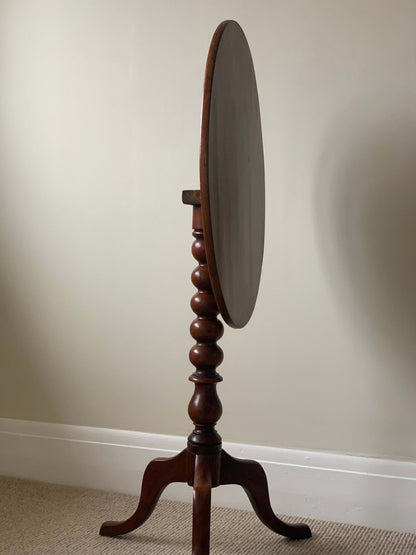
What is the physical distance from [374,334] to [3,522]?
3.51 ft

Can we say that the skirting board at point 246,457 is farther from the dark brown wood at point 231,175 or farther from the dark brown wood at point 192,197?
the dark brown wood at point 192,197

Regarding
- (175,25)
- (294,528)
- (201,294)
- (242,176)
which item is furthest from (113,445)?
(175,25)

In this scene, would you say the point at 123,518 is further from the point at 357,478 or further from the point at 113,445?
the point at 357,478

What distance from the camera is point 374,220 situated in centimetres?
186

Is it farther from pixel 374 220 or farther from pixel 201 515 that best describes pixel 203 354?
pixel 374 220

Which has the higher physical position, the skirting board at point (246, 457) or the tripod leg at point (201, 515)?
the tripod leg at point (201, 515)

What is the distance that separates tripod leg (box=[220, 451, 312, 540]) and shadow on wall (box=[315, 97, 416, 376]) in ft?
1.49

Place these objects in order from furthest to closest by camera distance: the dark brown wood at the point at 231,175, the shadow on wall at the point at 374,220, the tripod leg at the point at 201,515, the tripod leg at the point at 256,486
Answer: the shadow on wall at the point at 374,220, the tripod leg at the point at 256,486, the tripod leg at the point at 201,515, the dark brown wood at the point at 231,175

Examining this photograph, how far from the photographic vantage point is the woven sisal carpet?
5.61ft

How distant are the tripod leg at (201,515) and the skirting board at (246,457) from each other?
447mm

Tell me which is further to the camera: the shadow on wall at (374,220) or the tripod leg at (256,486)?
the shadow on wall at (374,220)

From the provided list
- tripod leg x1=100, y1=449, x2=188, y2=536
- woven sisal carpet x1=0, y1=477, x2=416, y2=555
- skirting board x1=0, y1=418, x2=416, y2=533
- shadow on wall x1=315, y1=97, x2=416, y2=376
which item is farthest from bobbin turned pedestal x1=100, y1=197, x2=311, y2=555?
shadow on wall x1=315, y1=97, x2=416, y2=376

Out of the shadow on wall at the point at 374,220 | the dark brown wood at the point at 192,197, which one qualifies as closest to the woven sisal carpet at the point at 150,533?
the shadow on wall at the point at 374,220

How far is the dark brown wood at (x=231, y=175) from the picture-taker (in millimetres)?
1312
